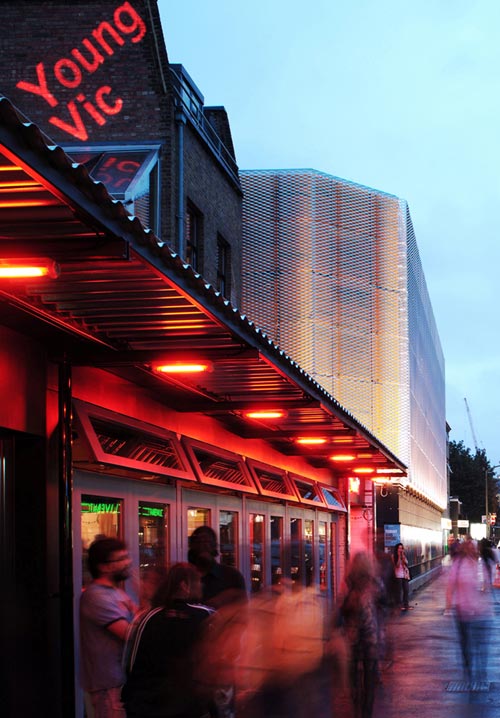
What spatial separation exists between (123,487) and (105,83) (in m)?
11.6

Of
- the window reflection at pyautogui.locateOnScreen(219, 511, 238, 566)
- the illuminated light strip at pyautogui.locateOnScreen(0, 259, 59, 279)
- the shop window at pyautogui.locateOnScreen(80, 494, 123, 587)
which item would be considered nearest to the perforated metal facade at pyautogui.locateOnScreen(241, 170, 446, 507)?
the window reflection at pyautogui.locateOnScreen(219, 511, 238, 566)

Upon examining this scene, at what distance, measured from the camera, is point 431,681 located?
1625 cm

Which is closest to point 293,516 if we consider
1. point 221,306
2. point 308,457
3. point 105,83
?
point 308,457

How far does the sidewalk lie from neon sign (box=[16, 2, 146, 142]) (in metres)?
11.1

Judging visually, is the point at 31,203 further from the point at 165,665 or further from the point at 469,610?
the point at 469,610

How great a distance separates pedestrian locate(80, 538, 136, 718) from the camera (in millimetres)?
7785

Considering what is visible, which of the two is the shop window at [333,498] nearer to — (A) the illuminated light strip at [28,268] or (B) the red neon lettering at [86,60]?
(B) the red neon lettering at [86,60]

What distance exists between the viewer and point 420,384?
175 ft

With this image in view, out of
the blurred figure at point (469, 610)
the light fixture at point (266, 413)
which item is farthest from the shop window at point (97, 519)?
the blurred figure at point (469, 610)

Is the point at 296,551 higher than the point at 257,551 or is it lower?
lower

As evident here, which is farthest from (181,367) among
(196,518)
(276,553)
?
(276,553)

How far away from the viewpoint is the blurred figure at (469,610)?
50.8ft

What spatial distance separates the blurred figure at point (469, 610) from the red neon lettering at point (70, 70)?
11834 millimetres

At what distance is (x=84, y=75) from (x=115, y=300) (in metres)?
14.8
